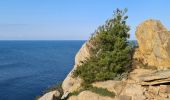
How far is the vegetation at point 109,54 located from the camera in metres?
37.2

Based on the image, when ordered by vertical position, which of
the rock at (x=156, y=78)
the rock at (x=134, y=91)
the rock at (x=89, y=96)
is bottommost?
the rock at (x=89, y=96)

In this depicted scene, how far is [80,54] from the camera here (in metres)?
49.2

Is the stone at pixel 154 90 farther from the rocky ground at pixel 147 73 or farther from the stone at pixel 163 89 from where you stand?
the stone at pixel 163 89

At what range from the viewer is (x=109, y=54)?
3794 centimetres

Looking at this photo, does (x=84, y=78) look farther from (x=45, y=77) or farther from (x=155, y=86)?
(x=45, y=77)

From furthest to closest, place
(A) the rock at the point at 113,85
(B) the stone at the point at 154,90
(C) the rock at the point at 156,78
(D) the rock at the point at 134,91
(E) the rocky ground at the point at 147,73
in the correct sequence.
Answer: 1. (A) the rock at the point at 113,85
2. (B) the stone at the point at 154,90
3. (C) the rock at the point at 156,78
4. (E) the rocky ground at the point at 147,73
5. (D) the rock at the point at 134,91

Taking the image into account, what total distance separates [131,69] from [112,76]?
3708 mm

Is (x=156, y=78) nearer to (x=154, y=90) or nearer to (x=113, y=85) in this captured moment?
(x=154, y=90)

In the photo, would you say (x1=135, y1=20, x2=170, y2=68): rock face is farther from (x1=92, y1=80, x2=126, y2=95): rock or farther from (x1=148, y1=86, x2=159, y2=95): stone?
(x1=92, y1=80, x2=126, y2=95): rock

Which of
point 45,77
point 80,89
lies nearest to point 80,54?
point 80,89

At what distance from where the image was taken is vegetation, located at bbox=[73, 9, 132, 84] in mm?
37156

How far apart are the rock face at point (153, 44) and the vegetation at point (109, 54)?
1734 mm

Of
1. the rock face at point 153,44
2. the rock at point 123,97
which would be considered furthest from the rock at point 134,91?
the rock face at point 153,44

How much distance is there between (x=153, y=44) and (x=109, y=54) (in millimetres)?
5730
